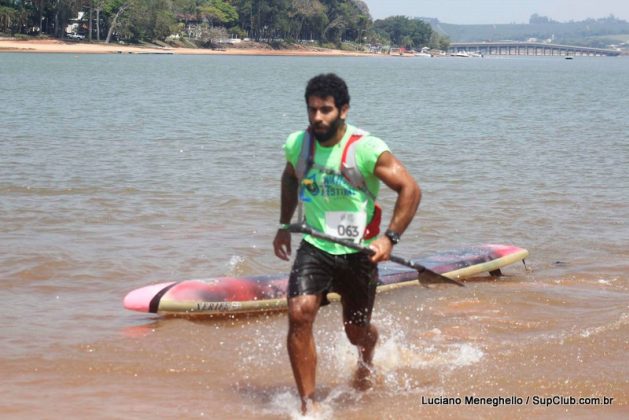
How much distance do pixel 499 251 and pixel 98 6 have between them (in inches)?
5047

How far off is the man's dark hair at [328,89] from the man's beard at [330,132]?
3.5 inches

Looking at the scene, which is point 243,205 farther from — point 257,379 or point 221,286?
point 257,379

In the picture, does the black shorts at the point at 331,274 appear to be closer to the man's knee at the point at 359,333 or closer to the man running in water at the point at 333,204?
the man running in water at the point at 333,204

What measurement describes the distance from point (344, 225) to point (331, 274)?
0.31 metres

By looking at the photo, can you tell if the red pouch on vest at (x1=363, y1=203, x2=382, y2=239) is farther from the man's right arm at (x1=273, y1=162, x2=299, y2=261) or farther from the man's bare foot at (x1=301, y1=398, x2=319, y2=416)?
the man's bare foot at (x1=301, y1=398, x2=319, y2=416)

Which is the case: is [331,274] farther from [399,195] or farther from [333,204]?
[399,195]

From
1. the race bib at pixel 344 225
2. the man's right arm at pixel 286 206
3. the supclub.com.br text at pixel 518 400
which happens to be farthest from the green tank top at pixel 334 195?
the supclub.com.br text at pixel 518 400

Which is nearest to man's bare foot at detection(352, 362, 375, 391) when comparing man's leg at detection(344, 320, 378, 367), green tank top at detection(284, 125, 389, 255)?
man's leg at detection(344, 320, 378, 367)

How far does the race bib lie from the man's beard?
1.52 feet

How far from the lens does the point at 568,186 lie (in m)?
17.8

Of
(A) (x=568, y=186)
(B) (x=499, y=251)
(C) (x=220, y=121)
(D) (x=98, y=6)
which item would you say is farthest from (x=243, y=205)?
(D) (x=98, y=6)

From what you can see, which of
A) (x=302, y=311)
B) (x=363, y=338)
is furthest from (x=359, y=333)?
(x=302, y=311)

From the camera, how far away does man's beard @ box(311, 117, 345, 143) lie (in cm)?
564

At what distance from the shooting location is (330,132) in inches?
222
